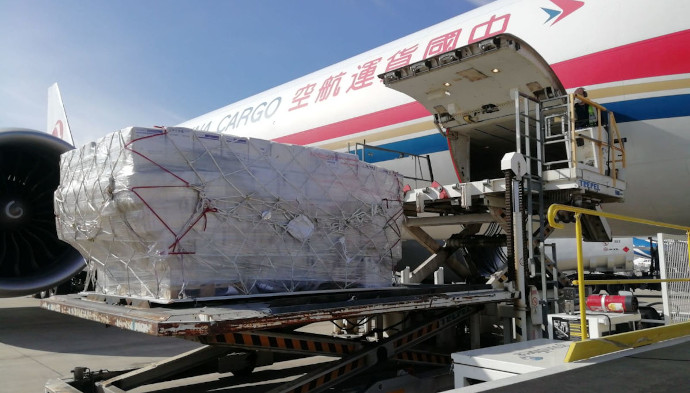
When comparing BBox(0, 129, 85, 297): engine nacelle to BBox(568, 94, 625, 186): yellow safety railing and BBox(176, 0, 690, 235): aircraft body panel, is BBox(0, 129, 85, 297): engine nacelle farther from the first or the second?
BBox(568, 94, 625, 186): yellow safety railing

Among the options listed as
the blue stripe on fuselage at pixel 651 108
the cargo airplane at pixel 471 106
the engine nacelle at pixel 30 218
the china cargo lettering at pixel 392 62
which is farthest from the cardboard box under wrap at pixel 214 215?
the engine nacelle at pixel 30 218

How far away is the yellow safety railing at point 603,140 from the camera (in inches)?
235

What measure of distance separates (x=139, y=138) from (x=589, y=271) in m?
24.4

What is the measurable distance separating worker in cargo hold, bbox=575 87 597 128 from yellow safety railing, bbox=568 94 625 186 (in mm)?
79

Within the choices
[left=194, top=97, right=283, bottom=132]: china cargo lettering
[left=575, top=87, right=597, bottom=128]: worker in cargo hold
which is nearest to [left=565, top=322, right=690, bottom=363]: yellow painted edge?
[left=575, top=87, right=597, bottom=128]: worker in cargo hold

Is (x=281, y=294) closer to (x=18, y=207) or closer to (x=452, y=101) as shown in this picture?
(x=452, y=101)

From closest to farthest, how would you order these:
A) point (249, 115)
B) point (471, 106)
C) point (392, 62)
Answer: point (471, 106) < point (392, 62) < point (249, 115)

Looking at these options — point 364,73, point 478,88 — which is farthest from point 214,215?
point 364,73

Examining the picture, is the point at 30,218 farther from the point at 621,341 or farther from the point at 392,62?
the point at 621,341

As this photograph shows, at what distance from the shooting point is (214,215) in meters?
4.34

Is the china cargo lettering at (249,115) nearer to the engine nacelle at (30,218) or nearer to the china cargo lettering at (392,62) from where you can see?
the china cargo lettering at (392,62)

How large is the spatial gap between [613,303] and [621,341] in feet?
4.89

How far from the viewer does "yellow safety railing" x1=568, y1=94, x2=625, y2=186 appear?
19.6 ft

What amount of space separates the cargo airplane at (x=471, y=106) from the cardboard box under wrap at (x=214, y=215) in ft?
8.95
